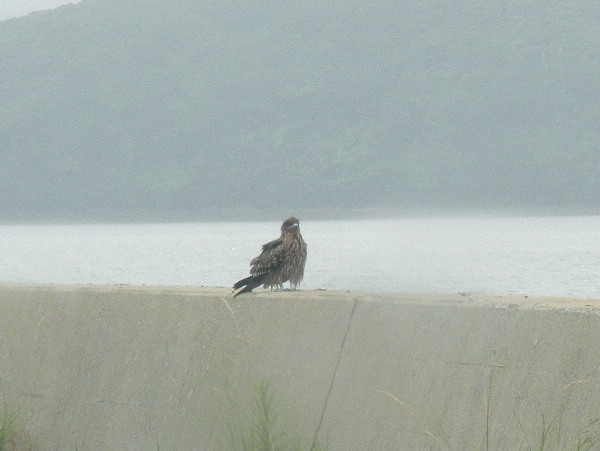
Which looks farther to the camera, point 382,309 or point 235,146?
point 235,146

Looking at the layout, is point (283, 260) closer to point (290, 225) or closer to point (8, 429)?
point (290, 225)

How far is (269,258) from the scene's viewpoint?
308 inches

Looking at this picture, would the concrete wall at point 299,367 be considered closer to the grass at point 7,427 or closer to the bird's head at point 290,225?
the grass at point 7,427

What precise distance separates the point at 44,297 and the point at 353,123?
182749 mm

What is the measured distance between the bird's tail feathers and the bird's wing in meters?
0.11

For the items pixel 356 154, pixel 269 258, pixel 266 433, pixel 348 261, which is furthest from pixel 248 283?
pixel 356 154

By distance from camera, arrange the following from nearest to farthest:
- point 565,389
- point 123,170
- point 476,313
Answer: point 565,389 < point 476,313 < point 123,170

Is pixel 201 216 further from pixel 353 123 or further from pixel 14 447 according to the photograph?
pixel 14 447

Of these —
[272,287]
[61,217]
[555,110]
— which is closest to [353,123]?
[555,110]

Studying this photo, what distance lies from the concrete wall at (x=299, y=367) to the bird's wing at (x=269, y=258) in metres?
0.71

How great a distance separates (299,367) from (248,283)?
1.13 m

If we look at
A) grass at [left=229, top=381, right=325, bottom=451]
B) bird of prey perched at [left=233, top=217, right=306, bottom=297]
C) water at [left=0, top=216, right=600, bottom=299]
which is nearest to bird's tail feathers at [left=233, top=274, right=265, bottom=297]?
bird of prey perched at [left=233, top=217, right=306, bottom=297]

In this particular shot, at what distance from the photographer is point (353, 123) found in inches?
7456

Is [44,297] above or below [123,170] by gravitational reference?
below
